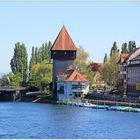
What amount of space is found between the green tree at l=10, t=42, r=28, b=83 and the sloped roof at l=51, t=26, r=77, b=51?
25.4 meters

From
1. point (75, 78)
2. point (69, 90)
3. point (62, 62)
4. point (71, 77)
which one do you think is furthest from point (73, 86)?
point (62, 62)

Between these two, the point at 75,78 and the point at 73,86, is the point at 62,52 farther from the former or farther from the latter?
the point at 73,86

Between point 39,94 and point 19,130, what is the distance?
66.2m

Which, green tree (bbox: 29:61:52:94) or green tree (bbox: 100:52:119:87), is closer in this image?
green tree (bbox: 100:52:119:87)

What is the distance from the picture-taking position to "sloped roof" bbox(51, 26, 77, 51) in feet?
378

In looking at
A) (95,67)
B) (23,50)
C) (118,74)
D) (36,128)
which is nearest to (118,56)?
(118,74)

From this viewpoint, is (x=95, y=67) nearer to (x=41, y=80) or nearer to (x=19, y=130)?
(x=41, y=80)

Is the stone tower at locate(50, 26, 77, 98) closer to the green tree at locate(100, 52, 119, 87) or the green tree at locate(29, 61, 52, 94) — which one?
the green tree at locate(100, 52, 119, 87)

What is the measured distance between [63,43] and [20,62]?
85.1ft

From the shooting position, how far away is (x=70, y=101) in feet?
351

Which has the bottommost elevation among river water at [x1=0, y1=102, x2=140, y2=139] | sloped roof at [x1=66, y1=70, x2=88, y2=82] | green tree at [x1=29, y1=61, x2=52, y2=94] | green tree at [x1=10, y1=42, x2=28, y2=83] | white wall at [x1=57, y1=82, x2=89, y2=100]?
river water at [x1=0, y1=102, x2=140, y2=139]

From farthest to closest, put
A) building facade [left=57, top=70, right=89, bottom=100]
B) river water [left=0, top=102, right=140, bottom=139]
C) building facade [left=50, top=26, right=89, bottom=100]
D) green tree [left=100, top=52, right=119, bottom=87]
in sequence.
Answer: green tree [left=100, top=52, right=119, bottom=87]
building facade [left=50, top=26, right=89, bottom=100]
building facade [left=57, top=70, right=89, bottom=100]
river water [left=0, top=102, right=140, bottom=139]

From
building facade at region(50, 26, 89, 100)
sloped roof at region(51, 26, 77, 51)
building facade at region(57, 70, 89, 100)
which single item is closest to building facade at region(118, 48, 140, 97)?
building facade at region(57, 70, 89, 100)

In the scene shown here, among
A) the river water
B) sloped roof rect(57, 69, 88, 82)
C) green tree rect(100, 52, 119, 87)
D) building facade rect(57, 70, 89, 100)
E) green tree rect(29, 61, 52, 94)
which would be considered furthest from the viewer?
green tree rect(29, 61, 52, 94)
